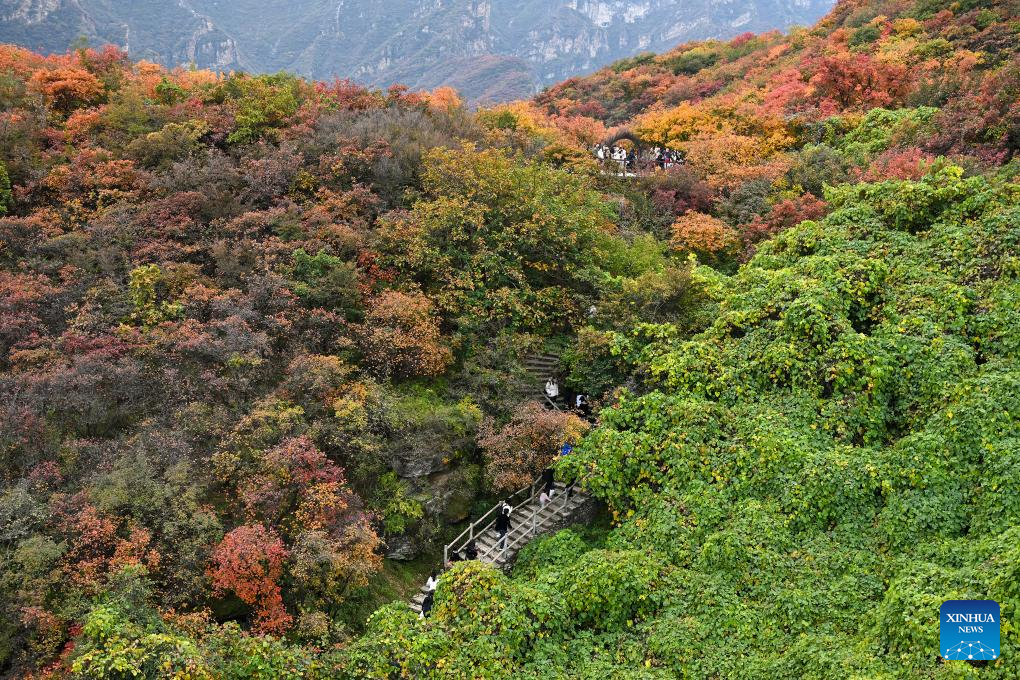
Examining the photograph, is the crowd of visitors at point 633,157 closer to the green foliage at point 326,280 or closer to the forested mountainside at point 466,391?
the forested mountainside at point 466,391

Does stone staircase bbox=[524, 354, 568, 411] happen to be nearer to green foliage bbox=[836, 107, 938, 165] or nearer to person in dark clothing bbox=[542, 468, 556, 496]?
person in dark clothing bbox=[542, 468, 556, 496]

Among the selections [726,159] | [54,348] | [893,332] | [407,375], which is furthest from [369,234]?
[726,159]

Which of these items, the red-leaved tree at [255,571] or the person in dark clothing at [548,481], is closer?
the red-leaved tree at [255,571]

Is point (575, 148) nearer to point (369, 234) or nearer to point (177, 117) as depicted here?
point (369, 234)

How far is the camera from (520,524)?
20.3 m

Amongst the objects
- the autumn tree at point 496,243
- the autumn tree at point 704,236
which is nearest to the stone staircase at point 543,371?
the autumn tree at point 496,243

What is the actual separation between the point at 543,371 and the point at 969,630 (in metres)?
14.9

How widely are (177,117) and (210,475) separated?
18.3m

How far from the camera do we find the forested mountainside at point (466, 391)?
45.4ft

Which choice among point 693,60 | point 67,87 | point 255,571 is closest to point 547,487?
point 255,571

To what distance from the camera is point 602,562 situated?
15.2 m

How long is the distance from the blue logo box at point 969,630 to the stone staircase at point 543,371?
42.3 feet

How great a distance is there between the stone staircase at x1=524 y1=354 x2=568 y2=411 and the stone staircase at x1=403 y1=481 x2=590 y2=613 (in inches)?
120

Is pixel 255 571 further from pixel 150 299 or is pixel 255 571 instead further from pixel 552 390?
pixel 552 390
